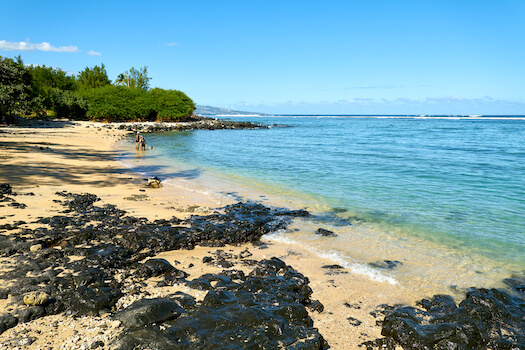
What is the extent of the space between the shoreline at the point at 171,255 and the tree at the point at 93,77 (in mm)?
80826

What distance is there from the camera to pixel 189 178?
1864 centimetres

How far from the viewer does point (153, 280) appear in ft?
21.4

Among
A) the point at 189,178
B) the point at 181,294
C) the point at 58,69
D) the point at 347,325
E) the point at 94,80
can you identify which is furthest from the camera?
the point at 94,80

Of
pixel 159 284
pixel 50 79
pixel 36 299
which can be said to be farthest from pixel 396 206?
pixel 50 79

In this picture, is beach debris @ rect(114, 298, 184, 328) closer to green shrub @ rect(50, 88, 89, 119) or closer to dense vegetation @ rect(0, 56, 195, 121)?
dense vegetation @ rect(0, 56, 195, 121)

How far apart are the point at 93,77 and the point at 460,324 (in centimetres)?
10350

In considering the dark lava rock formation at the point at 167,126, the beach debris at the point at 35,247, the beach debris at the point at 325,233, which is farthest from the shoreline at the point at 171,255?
the dark lava rock formation at the point at 167,126

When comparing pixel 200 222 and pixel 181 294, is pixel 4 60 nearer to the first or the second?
pixel 200 222

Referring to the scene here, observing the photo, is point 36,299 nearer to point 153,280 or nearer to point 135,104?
point 153,280

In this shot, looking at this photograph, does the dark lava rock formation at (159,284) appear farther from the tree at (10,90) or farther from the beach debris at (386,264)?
the tree at (10,90)

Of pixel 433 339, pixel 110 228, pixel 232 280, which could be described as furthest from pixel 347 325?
pixel 110 228

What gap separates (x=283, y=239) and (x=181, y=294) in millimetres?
4102

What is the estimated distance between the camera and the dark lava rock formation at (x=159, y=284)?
15.7 ft

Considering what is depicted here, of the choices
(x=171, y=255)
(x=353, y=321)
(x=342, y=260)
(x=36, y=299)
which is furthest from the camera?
(x=342, y=260)
